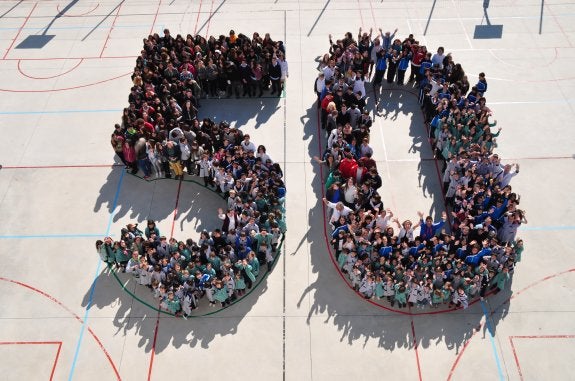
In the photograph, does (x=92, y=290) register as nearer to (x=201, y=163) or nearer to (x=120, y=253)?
(x=120, y=253)

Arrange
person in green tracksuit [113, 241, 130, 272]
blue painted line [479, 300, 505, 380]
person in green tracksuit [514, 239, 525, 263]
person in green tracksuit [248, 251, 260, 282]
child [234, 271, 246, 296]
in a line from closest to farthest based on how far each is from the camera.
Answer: blue painted line [479, 300, 505, 380]
child [234, 271, 246, 296]
person in green tracksuit [514, 239, 525, 263]
person in green tracksuit [248, 251, 260, 282]
person in green tracksuit [113, 241, 130, 272]

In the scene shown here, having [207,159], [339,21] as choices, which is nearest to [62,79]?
[207,159]

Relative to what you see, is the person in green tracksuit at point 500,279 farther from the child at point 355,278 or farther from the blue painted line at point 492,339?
the child at point 355,278

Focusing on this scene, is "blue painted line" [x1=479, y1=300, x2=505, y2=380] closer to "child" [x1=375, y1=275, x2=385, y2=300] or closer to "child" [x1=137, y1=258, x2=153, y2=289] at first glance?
"child" [x1=375, y1=275, x2=385, y2=300]

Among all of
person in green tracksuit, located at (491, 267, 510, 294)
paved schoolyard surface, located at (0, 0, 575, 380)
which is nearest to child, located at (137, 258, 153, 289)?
paved schoolyard surface, located at (0, 0, 575, 380)


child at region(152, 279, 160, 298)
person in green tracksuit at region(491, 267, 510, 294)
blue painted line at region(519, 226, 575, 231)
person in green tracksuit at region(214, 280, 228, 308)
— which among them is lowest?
blue painted line at region(519, 226, 575, 231)

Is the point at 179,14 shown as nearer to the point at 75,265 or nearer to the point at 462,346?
the point at 75,265

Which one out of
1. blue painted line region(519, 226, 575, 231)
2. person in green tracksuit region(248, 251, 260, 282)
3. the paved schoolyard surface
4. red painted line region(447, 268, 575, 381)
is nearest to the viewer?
red painted line region(447, 268, 575, 381)

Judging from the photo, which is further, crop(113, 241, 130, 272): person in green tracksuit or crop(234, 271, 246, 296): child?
crop(113, 241, 130, 272): person in green tracksuit

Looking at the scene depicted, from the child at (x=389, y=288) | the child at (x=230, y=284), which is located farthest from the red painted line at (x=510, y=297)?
the child at (x=230, y=284)
